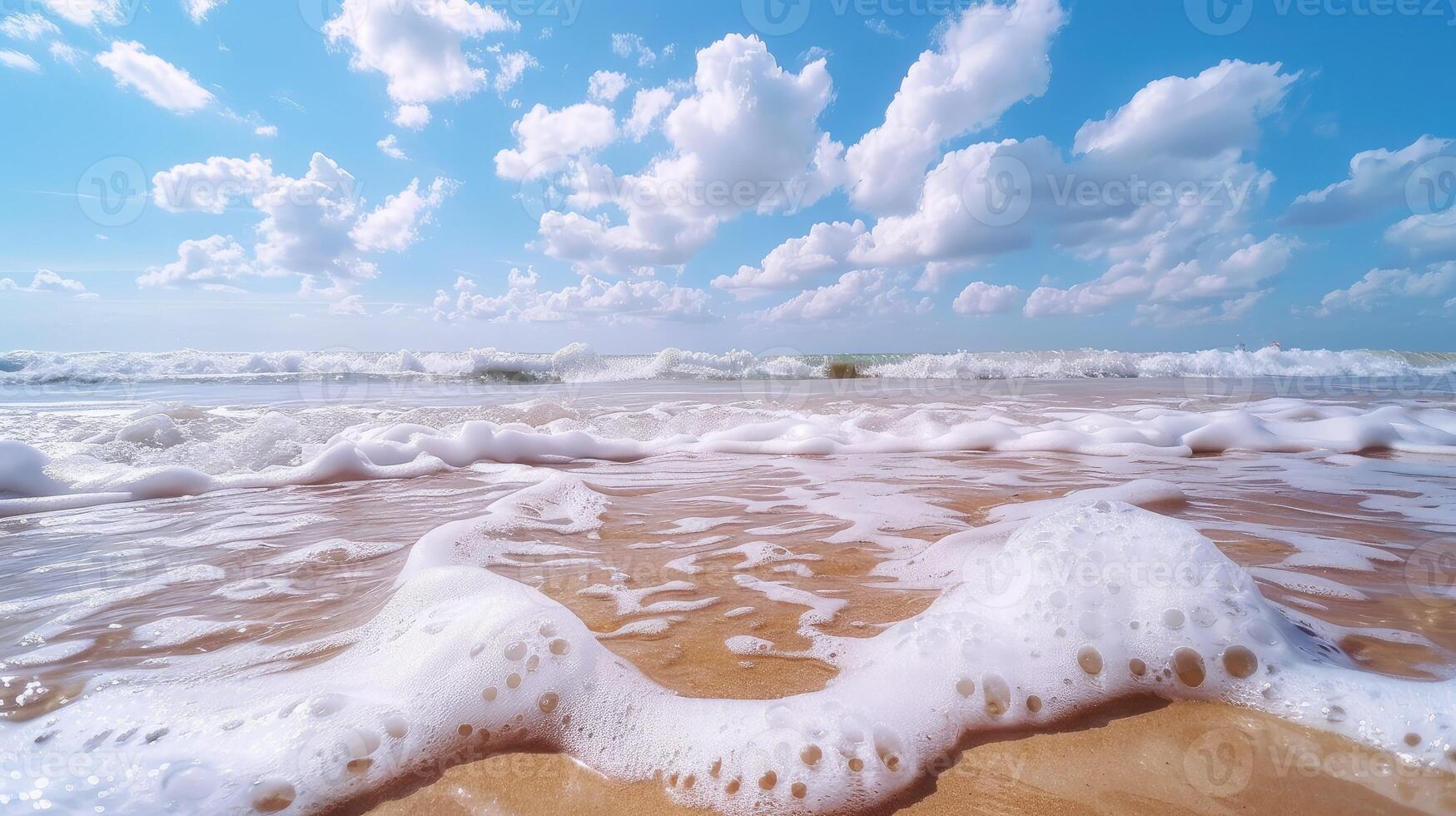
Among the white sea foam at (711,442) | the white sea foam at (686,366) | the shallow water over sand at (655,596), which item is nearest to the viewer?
the shallow water over sand at (655,596)

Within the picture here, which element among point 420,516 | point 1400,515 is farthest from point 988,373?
point 420,516

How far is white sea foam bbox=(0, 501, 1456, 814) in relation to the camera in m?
1.15

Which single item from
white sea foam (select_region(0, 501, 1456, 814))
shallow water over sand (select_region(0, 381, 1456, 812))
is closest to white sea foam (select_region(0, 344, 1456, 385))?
shallow water over sand (select_region(0, 381, 1456, 812))

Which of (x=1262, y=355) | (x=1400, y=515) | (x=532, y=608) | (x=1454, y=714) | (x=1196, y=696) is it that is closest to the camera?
(x=1454, y=714)

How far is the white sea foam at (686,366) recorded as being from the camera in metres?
18.7

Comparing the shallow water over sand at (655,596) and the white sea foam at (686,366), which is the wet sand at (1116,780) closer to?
the shallow water over sand at (655,596)

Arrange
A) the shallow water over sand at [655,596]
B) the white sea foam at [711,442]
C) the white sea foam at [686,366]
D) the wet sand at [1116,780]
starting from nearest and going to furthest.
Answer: the wet sand at [1116,780] < the shallow water over sand at [655,596] < the white sea foam at [711,442] < the white sea foam at [686,366]

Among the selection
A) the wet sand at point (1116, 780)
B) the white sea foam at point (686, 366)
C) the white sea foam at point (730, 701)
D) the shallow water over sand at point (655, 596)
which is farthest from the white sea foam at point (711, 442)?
the white sea foam at point (686, 366)

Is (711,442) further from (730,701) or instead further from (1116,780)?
(1116,780)

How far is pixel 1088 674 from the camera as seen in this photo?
1421 millimetres

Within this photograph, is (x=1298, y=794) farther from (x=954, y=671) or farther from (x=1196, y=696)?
(x=954, y=671)

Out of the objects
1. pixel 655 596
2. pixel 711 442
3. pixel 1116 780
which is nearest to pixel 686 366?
pixel 711 442

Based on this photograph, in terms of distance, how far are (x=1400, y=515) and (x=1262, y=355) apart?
81.1ft

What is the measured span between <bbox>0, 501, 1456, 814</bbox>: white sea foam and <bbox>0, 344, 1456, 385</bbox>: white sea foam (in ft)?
53.6
